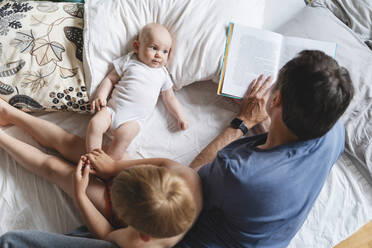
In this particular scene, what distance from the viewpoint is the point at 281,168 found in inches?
29.6

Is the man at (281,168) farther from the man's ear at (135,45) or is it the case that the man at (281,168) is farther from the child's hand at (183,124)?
the man's ear at (135,45)

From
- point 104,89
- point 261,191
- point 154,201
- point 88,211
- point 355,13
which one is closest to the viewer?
point 154,201

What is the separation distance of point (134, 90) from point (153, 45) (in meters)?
0.20

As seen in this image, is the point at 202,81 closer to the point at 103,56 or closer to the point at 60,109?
the point at 103,56

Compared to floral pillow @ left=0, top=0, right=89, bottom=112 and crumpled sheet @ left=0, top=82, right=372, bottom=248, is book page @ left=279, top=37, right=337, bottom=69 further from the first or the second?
floral pillow @ left=0, top=0, right=89, bottom=112

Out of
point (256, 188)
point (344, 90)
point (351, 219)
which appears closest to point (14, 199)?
point (256, 188)

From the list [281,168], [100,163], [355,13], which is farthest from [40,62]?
[355,13]

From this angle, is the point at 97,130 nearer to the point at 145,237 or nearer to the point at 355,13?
the point at 145,237

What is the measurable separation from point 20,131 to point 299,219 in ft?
3.55

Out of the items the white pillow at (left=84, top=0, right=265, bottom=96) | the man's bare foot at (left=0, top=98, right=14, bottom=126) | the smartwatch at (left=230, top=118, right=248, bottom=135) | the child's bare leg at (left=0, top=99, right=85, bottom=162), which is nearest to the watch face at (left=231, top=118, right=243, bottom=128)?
the smartwatch at (left=230, top=118, right=248, bottom=135)

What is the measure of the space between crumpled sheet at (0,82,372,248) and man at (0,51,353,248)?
7.8 inches

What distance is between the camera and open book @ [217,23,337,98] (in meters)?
1.20

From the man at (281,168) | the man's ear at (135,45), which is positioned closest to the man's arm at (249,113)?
the man at (281,168)

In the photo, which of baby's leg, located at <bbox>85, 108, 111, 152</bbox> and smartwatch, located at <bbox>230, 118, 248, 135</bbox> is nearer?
baby's leg, located at <bbox>85, 108, 111, 152</bbox>
